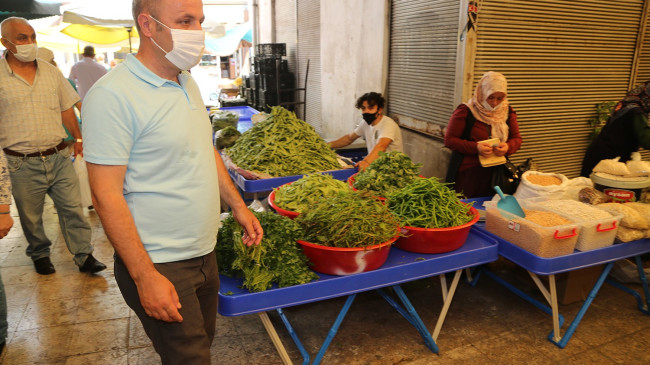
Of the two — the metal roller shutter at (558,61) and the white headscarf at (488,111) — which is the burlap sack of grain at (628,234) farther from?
the metal roller shutter at (558,61)

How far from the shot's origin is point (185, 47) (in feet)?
6.03

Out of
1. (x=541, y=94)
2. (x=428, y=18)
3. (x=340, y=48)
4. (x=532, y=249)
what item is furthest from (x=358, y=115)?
(x=532, y=249)

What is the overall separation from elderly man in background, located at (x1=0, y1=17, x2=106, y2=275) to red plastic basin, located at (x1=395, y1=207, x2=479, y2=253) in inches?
133

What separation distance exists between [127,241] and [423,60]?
5131 millimetres

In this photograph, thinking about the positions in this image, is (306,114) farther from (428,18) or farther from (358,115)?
(428,18)

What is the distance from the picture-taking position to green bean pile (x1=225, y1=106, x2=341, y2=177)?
441 centimetres

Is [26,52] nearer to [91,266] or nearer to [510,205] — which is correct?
[91,266]

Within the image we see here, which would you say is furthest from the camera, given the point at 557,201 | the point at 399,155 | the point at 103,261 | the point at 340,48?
the point at 340,48

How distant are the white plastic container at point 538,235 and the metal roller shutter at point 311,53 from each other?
7.58 metres

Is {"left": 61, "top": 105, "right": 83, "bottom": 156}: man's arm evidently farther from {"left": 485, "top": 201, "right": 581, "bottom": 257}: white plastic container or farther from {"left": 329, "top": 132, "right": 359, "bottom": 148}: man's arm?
{"left": 485, "top": 201, "right": 581, "bottom": 257}: white plastic container

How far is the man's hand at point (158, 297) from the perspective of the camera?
178cm

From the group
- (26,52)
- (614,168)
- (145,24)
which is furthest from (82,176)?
(614,168)

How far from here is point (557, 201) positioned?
11.1 ft

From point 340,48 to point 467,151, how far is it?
5.23 meters
